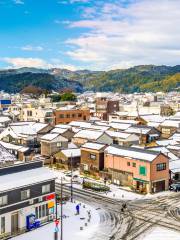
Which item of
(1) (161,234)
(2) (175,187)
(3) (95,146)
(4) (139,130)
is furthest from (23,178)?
(4) (139,130)

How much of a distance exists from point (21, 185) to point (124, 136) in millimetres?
34878

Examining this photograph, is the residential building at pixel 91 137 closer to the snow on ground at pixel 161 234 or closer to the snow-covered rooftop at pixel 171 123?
the snow-covered rooftop at pixel 171 123

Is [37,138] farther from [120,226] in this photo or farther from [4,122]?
[120,226]

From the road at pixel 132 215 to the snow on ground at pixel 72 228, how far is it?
642 millimetres

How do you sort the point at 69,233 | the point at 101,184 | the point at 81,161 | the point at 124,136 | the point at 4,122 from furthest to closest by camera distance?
1. the point at 4,122
2. the point at 124,136
3. the point at 81,161
4. the point at 101,184
5. the point at 69,233

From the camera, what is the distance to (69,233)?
28031 millimetres

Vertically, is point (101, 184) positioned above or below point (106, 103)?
below

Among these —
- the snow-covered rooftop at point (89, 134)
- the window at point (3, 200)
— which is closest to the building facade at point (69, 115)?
the snow-covered rooftop at point (89, 134)

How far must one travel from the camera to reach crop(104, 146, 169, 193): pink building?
40719mm

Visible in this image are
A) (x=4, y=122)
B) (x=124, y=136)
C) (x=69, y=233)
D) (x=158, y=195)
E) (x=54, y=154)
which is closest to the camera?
(x=69, y=233)

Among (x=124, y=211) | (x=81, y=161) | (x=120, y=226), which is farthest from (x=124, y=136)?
(x=120, y=226)

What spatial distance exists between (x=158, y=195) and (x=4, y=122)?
5573cm

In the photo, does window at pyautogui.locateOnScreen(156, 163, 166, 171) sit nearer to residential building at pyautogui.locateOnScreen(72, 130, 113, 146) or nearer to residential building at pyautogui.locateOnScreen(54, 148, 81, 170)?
residential building at pyautogui.locateOnScreen(54, 148, 81, 170)

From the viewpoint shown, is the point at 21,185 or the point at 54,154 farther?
the point at 54,154
